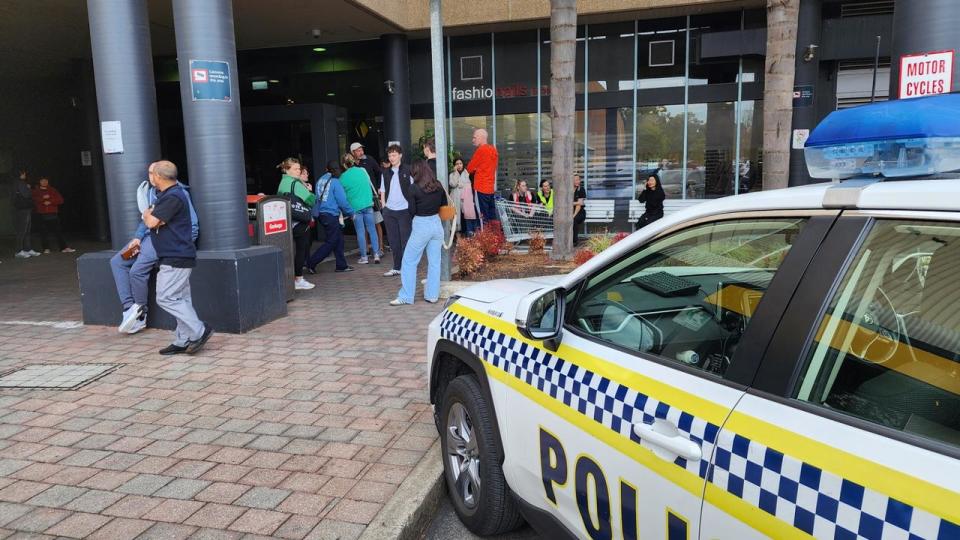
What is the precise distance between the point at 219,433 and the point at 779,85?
7736mm

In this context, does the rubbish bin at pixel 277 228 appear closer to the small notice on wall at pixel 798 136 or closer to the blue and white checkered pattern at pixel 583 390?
the blue and white checkered pattern at pixel 583 390

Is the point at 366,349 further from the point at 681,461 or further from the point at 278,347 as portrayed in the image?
the point at 681,461

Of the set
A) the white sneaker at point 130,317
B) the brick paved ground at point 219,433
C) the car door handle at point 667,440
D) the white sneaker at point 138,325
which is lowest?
the brick paved ground at point 219,433

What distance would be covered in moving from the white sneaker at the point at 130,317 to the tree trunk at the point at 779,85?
301 inches

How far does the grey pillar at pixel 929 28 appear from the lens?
5.30 meters

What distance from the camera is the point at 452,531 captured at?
3.33 m

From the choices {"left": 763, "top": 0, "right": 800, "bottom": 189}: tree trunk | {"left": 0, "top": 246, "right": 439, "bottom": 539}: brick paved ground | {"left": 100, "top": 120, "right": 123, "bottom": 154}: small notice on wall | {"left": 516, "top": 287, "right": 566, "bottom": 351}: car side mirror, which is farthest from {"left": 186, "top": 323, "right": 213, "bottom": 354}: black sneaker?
{"left": 763, "top": 0, "right": 800, "bottom": 189}: tree trunk

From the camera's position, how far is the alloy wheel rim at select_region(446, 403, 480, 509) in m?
3.14

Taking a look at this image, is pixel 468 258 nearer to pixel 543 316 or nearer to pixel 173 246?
pixel 173 246

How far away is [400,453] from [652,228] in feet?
7.58

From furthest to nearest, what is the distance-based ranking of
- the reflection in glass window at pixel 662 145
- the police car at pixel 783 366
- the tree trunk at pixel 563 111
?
1. the reflection in glass window at pixel 662 145
2. the tree trunk at pixel 563 111
3. the police car at pixel 783 366

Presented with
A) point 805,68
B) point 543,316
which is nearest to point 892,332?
point 543,316

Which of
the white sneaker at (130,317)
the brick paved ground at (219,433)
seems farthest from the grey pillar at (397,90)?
the white sneaker at (130,317)

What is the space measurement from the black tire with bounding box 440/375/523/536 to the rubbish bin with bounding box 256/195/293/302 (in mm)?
5211
